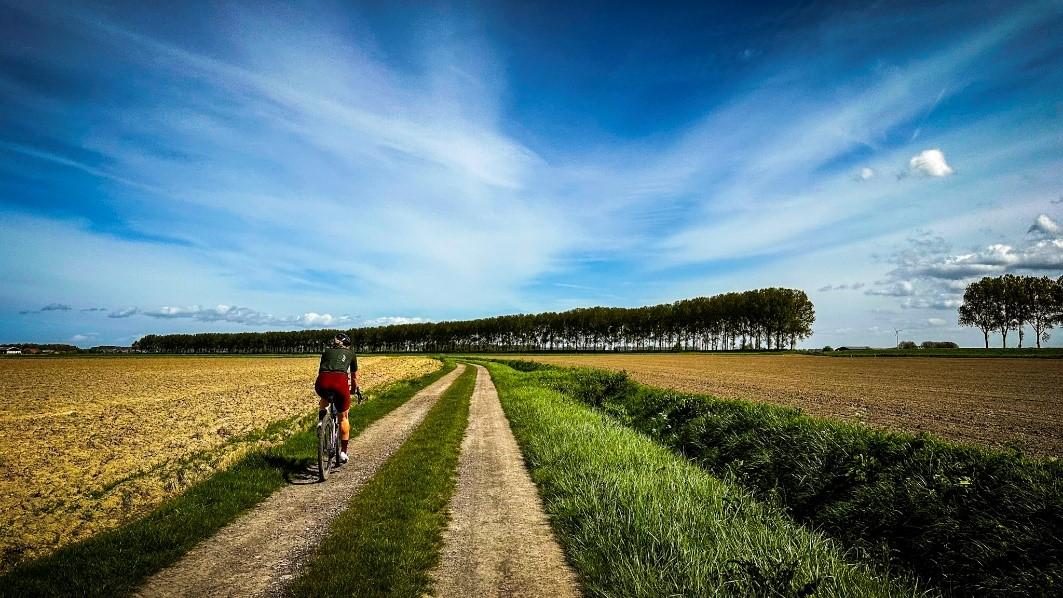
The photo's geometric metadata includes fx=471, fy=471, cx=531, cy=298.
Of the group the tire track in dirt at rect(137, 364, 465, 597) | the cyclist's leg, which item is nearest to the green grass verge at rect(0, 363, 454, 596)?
the tire track in dirt at rect(137, 364, 465, 597)

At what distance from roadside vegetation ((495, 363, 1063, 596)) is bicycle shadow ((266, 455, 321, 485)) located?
8.76 m

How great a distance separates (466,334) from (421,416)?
18326cm

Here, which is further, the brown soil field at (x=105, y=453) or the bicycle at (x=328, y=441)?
the bicycle at (x=328, y=441)

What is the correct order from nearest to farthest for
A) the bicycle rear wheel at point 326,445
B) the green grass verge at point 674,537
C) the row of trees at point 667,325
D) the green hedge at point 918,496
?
the green grass verge at point 674,537 → the green hedge at point 918,496 → the bicycle rear wheel at point 326,445 → the row of trees at point 667,325

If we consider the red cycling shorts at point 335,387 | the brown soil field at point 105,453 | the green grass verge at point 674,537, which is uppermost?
the red cycling shorts at point 335,387

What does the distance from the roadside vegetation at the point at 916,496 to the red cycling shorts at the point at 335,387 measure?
8418 mm

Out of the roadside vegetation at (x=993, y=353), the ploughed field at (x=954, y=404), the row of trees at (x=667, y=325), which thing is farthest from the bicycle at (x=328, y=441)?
the row of trees at (x=667, y=325)

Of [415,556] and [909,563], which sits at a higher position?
[415,556]

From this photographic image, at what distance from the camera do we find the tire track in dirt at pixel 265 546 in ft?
16.3

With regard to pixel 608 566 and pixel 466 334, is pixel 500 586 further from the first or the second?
pixel 466 334

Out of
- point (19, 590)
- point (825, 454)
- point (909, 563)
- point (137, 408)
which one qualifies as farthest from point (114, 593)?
point (137, 408)

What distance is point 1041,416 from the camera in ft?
59.9

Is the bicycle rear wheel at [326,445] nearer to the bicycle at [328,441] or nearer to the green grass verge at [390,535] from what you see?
the bicycle at [328,441]

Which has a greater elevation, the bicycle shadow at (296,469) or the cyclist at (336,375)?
the cyclist at (336,375)
